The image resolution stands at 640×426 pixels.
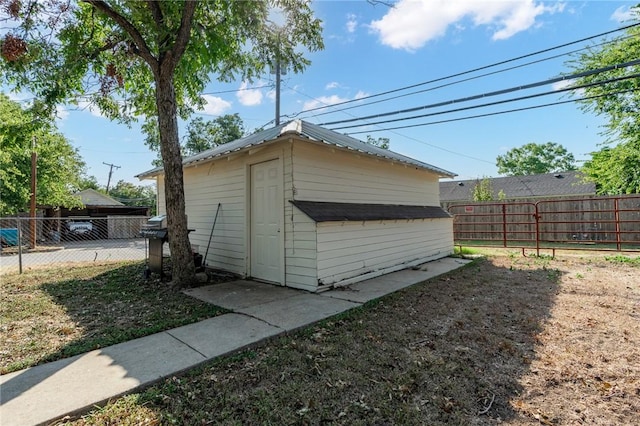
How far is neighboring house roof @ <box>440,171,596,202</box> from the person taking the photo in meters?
19.2

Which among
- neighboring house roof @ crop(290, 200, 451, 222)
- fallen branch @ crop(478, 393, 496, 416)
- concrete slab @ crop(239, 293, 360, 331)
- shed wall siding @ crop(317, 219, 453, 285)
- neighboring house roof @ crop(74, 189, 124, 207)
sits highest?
neighboring house roof @ crop(74, 189, 124, 207)

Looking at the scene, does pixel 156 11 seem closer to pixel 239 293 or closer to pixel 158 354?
pixel 239 293

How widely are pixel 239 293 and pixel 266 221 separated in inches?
59.8

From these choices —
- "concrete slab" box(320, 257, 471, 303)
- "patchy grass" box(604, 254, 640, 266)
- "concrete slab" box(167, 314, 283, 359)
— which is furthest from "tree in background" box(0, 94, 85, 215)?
"patchy grass" box(604, 254, 640, 266)

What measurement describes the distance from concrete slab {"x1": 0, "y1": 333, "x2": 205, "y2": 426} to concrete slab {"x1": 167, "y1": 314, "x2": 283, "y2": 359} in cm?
13

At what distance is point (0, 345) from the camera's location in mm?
3244

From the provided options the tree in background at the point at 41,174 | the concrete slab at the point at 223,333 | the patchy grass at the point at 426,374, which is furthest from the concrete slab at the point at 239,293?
the tree in background at the point at 41,174

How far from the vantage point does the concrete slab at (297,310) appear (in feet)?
12.6

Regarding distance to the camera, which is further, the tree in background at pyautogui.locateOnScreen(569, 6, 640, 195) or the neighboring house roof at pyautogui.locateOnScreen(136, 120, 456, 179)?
the tree in background at pyautogui.locateOnScreen(569, 6, 640, 195)

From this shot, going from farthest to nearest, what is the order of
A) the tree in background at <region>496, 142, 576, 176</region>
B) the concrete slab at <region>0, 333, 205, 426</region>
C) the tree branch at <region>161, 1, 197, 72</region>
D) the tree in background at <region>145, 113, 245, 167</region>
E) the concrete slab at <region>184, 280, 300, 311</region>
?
1. the tree in background at <region>496, 142, 576, 176</region>
2. the tree in background at <region>145, 113, 245, 167</region>
3. the tree branch at <region>161, 1, 197, 72</region>
4. the concrete slab at <region>184, 280, 300, 311</region>
5. the concrete slab at <region>0, 333, 205, 426</region>

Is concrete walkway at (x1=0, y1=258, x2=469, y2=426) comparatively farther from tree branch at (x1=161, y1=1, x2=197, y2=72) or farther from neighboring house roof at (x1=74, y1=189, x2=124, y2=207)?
neighboring house roof at (x1=74, y1=189, x2=124, y2=207)

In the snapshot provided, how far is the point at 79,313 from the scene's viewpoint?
431 cm

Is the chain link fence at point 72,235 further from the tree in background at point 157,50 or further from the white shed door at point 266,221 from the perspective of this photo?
the white shed door at point 266,221

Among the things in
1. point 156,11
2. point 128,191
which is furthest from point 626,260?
point 128,191
